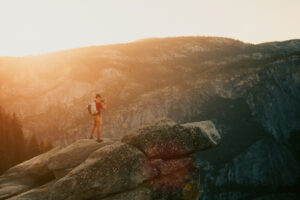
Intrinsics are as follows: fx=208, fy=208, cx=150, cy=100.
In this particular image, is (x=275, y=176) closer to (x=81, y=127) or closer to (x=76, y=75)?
(x=81, y=127)

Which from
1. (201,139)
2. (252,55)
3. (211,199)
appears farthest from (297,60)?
(201,139)

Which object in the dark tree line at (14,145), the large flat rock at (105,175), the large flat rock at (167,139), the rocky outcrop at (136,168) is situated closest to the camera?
the large flat rock at (105,175)

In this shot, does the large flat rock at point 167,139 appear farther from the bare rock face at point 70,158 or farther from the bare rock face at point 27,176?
the bare rock face at point 27,176

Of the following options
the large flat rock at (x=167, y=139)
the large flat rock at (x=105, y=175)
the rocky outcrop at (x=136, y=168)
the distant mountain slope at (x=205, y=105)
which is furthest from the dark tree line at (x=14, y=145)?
the large flat rock at (x=167, y=139)

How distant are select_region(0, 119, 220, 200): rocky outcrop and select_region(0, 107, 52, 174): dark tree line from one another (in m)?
64.2

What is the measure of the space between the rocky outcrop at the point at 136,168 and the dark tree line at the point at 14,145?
64205 millimetres

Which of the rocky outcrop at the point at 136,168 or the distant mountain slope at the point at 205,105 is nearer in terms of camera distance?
the rocky outcrop at the point at 136,168

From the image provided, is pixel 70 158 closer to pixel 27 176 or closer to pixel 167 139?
pixel 27 176

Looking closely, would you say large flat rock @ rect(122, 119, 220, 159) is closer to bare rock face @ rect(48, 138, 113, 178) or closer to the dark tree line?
bare rock face @ rect(48, 138, 113, 178)

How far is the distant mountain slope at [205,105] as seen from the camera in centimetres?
9588

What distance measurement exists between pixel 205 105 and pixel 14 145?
85419 millimetres

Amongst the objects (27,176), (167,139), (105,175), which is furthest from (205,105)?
(105,175)

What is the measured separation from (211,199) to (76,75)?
88.5 metres

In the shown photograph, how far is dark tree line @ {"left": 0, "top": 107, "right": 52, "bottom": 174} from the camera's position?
68.1 metres
